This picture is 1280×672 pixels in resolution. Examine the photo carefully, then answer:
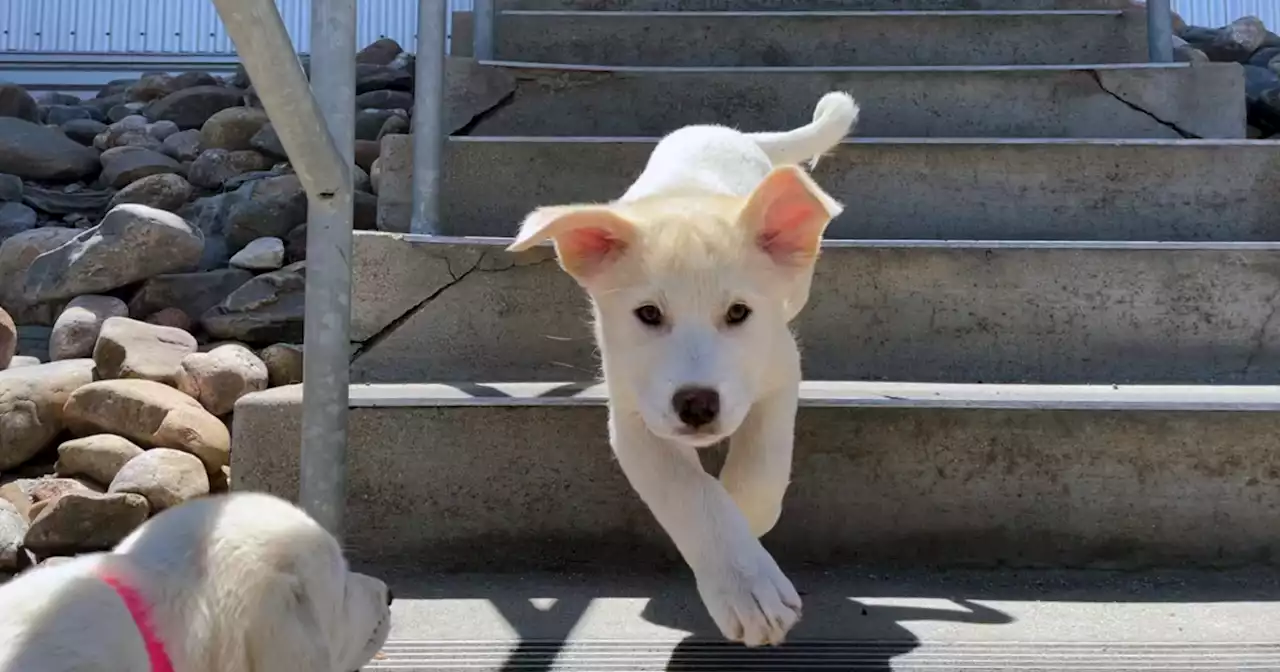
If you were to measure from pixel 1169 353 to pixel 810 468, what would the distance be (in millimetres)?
1054

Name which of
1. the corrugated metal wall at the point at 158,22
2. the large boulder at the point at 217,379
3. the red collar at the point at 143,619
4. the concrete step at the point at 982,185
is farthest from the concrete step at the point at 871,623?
the corrugated metal wall at the point at 158,22

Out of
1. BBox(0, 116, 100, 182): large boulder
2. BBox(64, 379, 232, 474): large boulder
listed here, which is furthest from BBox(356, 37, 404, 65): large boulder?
BBox(64, 379, 232, 474): large boulder

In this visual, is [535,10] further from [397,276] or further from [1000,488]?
[1000,488]

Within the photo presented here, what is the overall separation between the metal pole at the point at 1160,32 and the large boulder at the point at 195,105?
14.4ft

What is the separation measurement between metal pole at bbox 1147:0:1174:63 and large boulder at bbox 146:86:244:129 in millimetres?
4400

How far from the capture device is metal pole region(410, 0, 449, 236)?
9.27 ft

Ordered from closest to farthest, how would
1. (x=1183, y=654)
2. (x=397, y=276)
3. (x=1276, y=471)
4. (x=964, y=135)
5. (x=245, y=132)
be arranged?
(x=1183, y=654)
(x=1276, y=471)
(x=397, y=276)
(x=964, y=135)
(x=245, y=132)

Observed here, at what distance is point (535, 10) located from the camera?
4395mm

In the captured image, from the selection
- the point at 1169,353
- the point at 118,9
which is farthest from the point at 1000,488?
the point at 118,9

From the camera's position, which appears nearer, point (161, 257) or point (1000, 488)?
point (1000, 488)

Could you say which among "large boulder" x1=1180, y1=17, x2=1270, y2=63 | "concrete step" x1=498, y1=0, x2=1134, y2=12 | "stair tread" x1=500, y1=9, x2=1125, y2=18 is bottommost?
"stair tread" x1=500, y1=9, x2=1125, y2=18

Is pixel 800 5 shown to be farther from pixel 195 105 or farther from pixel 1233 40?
pixel 195 105

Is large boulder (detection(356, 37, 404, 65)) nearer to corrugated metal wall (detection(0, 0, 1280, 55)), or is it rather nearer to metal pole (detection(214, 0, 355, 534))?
corrugated metal wall (detection(0, 0, 1280, 55))

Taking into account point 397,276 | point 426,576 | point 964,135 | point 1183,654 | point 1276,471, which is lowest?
point 426,576
